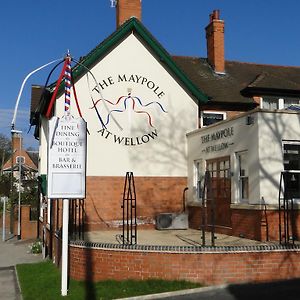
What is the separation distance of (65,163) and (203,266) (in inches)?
145

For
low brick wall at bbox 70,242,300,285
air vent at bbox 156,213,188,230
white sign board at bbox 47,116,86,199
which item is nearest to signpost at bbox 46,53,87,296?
white sign board at bbox 47,116,86,199

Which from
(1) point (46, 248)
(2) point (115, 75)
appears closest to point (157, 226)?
(1) point (46, 248)

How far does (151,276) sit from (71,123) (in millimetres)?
3737

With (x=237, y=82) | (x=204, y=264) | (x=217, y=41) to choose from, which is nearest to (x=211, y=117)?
(x=237, y=82)

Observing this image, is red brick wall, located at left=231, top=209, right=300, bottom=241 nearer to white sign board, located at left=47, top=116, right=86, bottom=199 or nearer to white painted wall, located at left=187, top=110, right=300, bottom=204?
white painted wall, located at left=187, top=110, right=300, bottom=204

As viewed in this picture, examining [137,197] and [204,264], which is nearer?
[204,264]

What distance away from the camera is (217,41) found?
20938 mm

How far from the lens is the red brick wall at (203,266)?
33.9 feet

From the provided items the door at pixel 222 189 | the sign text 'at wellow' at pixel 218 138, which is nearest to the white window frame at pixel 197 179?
the sign text 'at wellow' at pixel 218 138

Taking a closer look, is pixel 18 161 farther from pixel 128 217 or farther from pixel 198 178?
pixel 128 217

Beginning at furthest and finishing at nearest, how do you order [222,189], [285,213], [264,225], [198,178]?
1. [198,178]
2. [222,189]
3. [264,225]
4. [285,213]

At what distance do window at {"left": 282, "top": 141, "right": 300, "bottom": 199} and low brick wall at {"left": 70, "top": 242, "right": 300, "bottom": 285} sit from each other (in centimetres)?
278

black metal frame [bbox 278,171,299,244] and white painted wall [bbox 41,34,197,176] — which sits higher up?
white painted wall [bbox 41,34,197,176]

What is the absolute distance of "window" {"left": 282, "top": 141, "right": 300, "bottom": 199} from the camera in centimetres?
1309
